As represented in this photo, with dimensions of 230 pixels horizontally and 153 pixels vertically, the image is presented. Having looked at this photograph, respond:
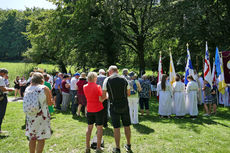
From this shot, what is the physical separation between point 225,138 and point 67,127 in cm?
526

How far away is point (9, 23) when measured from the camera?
72.6 metres

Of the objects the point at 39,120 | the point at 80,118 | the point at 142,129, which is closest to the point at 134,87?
the point at 142,129

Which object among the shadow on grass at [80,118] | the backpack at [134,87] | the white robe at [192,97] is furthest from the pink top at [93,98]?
the white robe at [192,97]

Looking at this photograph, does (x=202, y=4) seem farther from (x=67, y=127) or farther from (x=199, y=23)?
(x=67, y=127)

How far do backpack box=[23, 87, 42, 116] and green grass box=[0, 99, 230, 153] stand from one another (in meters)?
1.76

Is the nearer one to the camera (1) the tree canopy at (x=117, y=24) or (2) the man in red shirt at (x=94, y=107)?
(2) the man in red shirt at (x=94, y=107)

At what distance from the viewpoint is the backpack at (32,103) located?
363cm

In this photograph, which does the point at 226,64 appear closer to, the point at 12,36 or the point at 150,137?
the point at 150,137

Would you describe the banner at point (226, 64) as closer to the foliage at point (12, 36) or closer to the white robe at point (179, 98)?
the white robe at point (179, 98)

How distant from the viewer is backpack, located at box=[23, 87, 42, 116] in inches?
143

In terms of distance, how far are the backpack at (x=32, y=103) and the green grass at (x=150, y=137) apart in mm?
1760

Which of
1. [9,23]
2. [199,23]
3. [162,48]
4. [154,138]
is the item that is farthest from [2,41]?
[154,138]

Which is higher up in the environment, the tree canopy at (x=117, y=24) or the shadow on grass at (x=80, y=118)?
the tree canopy at (x=117, y=24)


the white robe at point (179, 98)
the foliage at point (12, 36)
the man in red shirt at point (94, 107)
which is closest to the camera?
the man in red shirt at point (94, 107)
